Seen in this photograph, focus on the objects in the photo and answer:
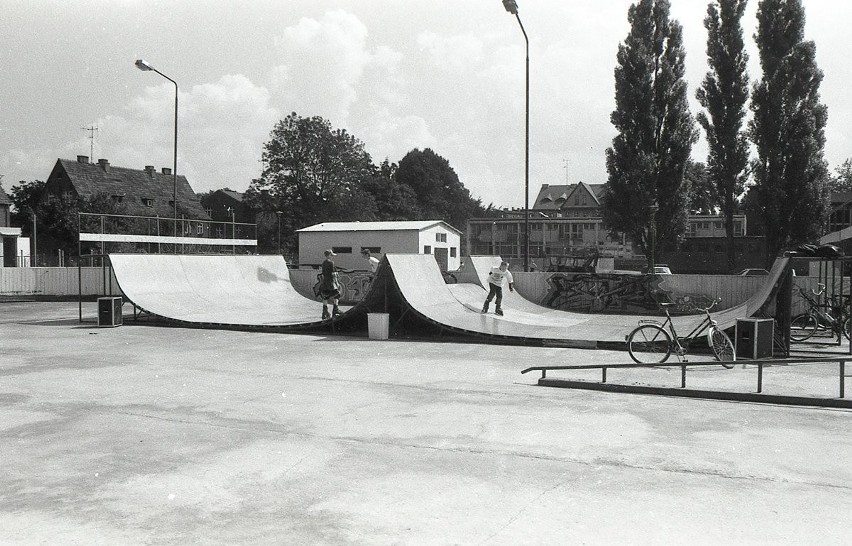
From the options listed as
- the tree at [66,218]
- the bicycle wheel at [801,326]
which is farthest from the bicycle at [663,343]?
the tree at [66,218]

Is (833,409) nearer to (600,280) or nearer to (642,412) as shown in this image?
(642,412)

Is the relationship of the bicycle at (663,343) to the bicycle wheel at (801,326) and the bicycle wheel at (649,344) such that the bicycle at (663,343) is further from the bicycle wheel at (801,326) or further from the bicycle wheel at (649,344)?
the bicycle wheel at (801,326)

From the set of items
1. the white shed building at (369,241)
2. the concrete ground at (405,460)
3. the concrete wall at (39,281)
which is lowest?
the concrete ground at (405,460)

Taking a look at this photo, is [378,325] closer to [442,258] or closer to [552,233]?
[442,258]

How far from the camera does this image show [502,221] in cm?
7169

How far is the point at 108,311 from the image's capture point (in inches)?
664

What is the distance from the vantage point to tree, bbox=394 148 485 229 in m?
94.6

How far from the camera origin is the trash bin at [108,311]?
55.2 ft

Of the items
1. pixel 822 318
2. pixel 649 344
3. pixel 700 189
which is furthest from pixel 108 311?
pixel 700 189

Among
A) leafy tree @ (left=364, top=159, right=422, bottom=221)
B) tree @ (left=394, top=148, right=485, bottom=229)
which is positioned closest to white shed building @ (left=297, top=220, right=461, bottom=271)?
leafy tree @ (left=364, top=159, right=422, bottom=221)

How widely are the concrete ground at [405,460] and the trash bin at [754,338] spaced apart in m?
1.25

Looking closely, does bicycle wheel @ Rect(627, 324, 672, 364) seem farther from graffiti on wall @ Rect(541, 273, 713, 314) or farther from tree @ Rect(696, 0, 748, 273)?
tree @ Rect(696, 0, 748, 273)

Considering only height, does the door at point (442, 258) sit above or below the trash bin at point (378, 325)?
above

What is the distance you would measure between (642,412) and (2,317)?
1888 centimetres
